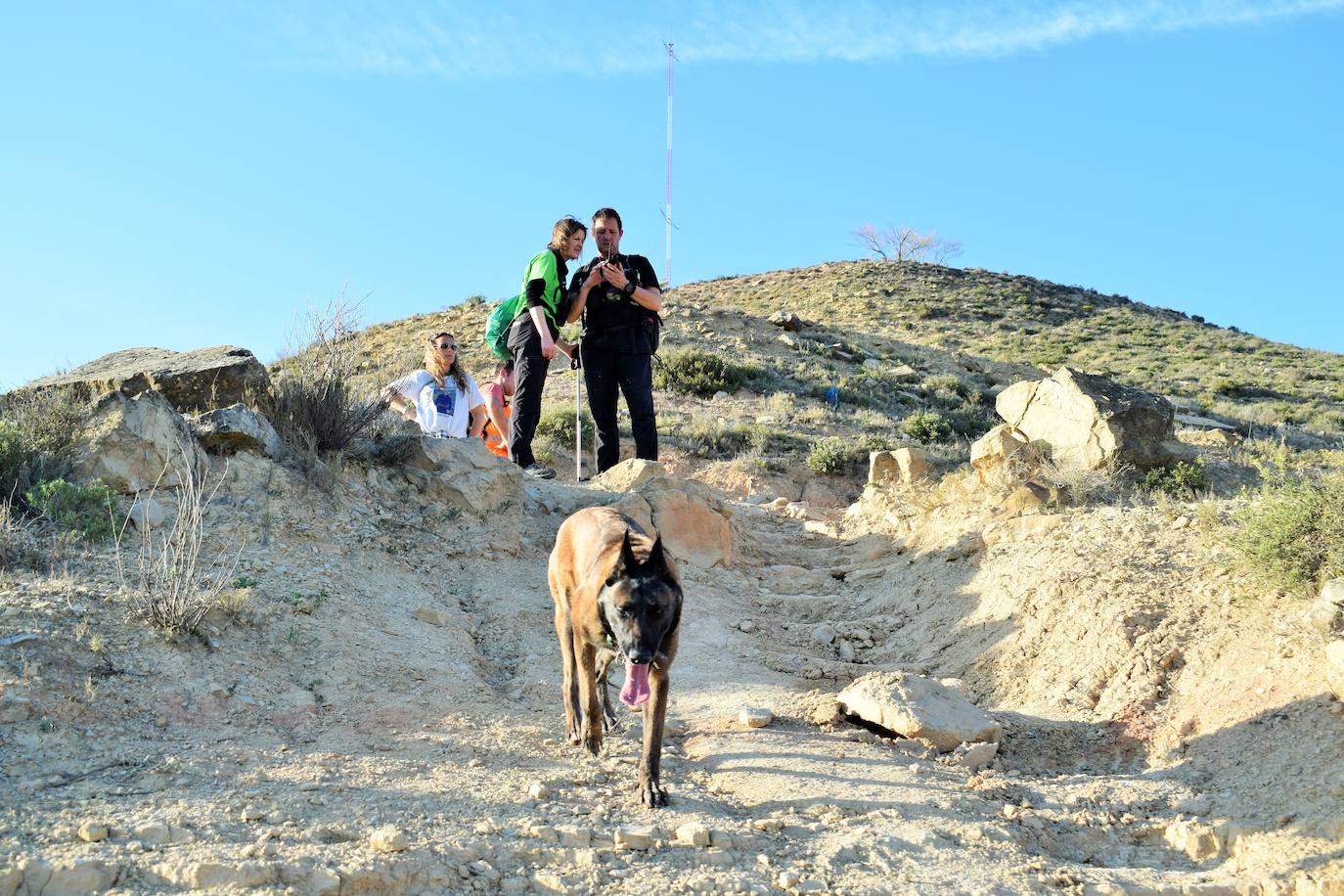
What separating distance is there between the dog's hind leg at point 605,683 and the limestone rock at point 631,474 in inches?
137

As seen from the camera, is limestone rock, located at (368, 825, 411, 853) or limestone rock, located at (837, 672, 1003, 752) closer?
limestone rock, located at (368, 825, 411, 853)

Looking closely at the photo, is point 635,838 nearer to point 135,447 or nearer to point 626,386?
point 135,447

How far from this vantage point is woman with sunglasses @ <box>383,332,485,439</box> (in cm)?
1008

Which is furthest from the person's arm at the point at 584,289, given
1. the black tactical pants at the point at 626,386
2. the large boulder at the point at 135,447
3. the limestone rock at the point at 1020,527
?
the limestone rock at the point at 1020,527

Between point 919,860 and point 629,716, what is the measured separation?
2.38 m

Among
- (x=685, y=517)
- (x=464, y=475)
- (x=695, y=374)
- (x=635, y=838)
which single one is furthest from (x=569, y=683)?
(x=695, y=374)

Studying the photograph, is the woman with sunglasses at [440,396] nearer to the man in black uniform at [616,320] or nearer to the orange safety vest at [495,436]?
the orange safety vest at [495,436]

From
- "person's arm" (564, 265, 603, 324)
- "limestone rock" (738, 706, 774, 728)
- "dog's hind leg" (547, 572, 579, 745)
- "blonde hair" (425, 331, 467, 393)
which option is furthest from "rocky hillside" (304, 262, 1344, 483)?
"limestone rock" (738, 706, 774, 728)

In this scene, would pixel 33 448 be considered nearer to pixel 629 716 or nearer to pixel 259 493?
pixel 259 493

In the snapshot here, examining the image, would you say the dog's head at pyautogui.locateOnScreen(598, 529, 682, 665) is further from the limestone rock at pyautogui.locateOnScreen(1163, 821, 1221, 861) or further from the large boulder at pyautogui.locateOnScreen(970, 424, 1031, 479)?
the large boulder at pyautogui.locateOnScreen(970, 424, 1031, 479)

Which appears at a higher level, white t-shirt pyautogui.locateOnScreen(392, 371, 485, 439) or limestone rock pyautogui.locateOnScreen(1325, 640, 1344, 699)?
white t-shirt pyautogui.locateOnScreen(392, 371, 485, 439)

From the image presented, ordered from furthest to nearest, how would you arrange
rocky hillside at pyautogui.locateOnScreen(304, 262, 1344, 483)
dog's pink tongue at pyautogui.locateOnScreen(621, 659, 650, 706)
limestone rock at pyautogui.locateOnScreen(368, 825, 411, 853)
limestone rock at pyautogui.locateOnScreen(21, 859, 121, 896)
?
1. rocky hillside at pyautogui.locateOnScreen(304, 262, 1344, 483)
2. dog's pink tongue at pyautogui.locateOnScreen(621, 659, 650, 706)
3. limestone rock at pyautogui.locateOnScreen(368, 825, 411, 853)
4. limestone rock at pyautogui.locateOnScreen(21, 859, 121, 896)

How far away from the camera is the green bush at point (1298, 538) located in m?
6.29

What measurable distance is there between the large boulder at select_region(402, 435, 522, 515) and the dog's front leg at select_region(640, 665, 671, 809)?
4.22 m
